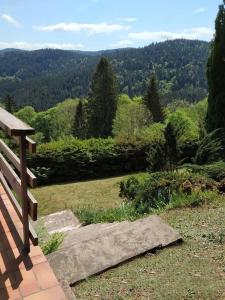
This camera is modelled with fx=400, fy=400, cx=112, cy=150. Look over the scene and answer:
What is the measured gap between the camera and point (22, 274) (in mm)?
3250

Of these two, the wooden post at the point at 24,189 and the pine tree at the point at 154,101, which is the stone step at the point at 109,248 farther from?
the pine tree at the point at 154,101

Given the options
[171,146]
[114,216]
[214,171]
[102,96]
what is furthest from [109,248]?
[102,96]

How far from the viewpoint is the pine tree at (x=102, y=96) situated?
51094mm

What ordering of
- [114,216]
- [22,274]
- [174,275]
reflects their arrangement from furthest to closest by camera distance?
[114,216] → [174,275] → [22,274]

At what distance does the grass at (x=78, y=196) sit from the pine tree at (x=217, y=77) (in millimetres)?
6031

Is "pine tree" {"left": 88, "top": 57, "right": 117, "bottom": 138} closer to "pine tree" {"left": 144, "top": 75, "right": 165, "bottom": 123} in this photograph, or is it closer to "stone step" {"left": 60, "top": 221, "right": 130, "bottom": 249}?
"pine tree" {"left": 144, "top": 75, "right": 165, "bottom": 123}

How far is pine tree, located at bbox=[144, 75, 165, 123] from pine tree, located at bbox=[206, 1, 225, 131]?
32.2 m

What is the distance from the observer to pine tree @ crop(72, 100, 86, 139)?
58631 mm

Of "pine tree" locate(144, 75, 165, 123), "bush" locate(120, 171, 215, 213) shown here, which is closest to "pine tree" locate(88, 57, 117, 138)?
"pine tree" locate(144, 75, 165, 123)

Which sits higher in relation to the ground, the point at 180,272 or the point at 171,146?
the point at 180,272

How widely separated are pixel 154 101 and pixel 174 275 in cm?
4894

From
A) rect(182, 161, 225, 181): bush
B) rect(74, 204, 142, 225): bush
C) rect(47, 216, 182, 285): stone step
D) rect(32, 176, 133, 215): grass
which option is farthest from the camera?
rect(32, 176, 133, 215): grass

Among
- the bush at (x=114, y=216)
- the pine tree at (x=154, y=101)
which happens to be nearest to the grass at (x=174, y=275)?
the bush at (x=114, y=216)

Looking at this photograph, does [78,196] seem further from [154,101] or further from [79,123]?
[79,123]
